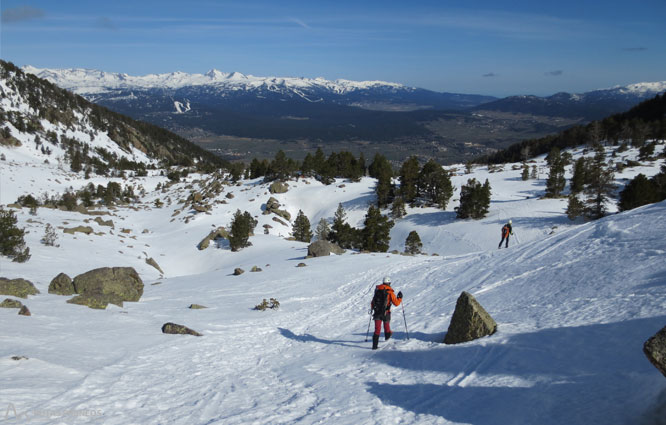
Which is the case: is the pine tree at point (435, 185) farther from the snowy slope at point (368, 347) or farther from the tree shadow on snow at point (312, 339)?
the tree shadow on snow at point (312, 339)

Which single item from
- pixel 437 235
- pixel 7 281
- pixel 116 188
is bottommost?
pixel 437 235

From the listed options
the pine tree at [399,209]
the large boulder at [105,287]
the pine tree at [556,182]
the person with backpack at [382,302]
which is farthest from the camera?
the pine tree at [399,209]

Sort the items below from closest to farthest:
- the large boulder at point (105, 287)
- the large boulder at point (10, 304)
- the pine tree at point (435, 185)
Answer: the large boulder at point (10, 304) < the large boulder at point (105, 287) < the pine tree at point (435, 185)

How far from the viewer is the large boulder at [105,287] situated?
13.0 meters

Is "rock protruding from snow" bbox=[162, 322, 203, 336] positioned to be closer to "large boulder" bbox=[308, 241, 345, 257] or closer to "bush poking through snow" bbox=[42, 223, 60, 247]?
"large boulder" bbox=[308, 241, 345, 257]

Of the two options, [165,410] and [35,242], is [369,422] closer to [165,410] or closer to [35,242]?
[165,410]

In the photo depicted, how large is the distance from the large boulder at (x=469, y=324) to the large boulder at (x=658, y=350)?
167 inches

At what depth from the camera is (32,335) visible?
8.97 meters

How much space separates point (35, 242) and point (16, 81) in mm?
143931

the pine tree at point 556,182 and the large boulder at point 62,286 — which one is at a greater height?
the pine tree at point 556,182

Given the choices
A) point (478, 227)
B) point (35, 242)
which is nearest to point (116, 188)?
point (35, 242)

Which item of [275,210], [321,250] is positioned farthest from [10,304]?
[275,210]

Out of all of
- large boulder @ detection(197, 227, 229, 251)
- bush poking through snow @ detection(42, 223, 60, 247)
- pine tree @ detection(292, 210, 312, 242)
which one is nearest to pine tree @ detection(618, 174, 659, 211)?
pine tree @ detection(292, 210, 312, 242)

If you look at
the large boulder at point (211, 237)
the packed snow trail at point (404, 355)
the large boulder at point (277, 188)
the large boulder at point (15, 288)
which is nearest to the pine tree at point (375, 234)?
the large boulder at point (211, 237)
